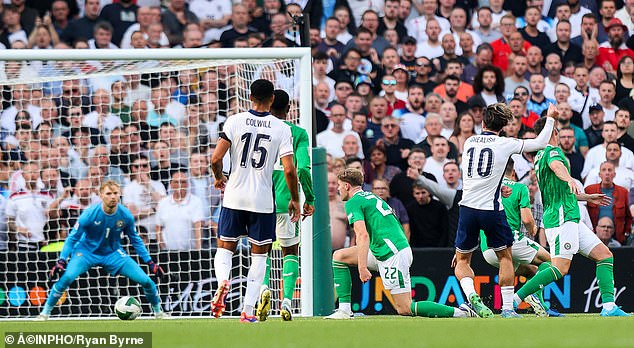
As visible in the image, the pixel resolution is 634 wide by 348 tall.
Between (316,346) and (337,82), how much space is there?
907cm

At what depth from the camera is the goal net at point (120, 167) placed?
1373 centimetres

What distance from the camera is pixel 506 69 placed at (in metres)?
16.4

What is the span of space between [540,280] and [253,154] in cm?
307

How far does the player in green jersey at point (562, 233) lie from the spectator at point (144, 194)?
5.00m

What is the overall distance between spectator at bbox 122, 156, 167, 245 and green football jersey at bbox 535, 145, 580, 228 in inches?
196

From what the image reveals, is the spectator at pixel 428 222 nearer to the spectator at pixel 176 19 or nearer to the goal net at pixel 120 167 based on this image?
the goal net at pixel 120 167

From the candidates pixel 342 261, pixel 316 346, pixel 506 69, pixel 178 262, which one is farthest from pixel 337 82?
pixel 316 346

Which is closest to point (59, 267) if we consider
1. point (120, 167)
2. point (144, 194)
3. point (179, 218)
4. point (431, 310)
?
point (179, 218)

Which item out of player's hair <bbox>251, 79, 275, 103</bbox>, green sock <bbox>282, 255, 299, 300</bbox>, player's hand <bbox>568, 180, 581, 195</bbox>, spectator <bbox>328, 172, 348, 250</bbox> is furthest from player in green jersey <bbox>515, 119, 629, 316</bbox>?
spectator <bbox>328, 172, 348, 250</bbox>

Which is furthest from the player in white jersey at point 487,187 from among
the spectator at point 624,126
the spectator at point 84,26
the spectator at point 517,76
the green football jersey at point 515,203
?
the spectator at point 84,26

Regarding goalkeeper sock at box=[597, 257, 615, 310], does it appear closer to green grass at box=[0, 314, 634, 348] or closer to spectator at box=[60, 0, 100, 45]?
green grass at box=[0, 314, 634, 348]

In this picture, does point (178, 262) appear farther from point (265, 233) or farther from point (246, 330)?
point (246, 330)

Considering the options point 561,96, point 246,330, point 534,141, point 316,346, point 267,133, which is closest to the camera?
point 316,346

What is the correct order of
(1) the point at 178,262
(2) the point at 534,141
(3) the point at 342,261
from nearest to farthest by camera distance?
(2) the point at 534,141 < (3) the point at 342,261 < (1) the point at 178,262
